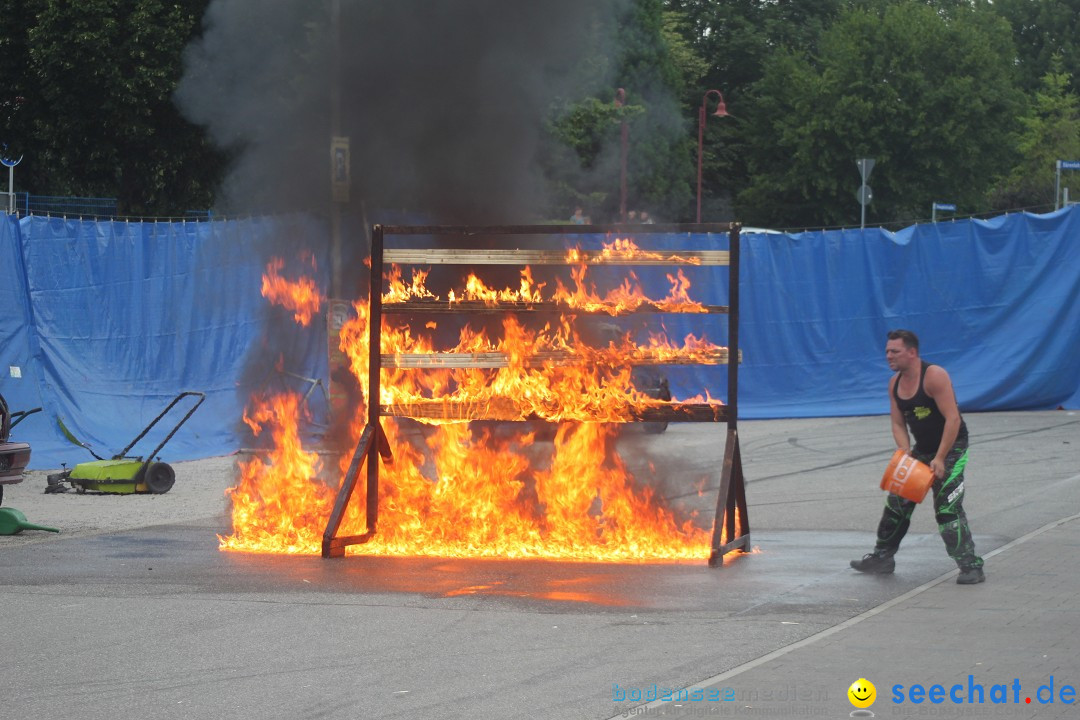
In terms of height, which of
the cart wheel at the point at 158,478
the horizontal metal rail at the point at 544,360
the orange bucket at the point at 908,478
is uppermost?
the horizontal metal rail at the point at 544,360

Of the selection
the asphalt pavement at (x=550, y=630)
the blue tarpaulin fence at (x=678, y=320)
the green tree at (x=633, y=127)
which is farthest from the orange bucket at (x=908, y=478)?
the blue tarpaulin fence at (x=678, y=320)

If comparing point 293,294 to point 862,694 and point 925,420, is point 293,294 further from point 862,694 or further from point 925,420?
point 862,694

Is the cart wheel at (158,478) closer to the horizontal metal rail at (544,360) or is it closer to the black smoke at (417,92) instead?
the black smoke at (417,92)

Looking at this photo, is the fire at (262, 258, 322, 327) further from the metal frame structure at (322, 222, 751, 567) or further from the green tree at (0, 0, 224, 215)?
the green tree at (0, 0, 224, 215)

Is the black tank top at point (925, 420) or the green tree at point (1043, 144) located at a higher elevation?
the green tree at point (1043, 144)

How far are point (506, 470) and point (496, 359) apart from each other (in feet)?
2.59

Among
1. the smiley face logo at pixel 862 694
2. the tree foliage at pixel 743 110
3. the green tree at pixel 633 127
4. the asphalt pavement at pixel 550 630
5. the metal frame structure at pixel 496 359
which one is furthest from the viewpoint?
the tree foliage at pixel 743 110

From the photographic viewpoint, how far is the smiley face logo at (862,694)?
528cm

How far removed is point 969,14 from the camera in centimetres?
5956

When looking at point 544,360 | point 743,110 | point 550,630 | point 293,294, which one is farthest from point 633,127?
point 550,630

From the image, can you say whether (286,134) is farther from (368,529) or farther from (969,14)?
(969,14)

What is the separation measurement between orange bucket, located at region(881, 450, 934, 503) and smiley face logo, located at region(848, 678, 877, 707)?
9.15 feet

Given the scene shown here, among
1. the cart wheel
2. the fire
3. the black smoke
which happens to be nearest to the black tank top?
the black smoke

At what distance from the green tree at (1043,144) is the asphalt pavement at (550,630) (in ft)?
137
